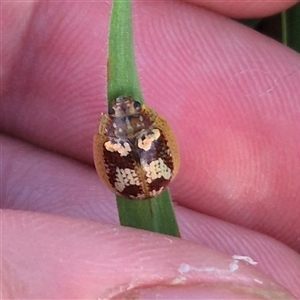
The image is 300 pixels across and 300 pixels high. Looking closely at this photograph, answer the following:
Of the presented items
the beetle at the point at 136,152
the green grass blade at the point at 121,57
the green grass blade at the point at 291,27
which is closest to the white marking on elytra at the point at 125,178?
the beetle at the point at 136,152

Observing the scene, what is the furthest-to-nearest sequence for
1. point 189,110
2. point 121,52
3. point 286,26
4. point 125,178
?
point 286,26, point 189,110, point 125,178, point 121,52

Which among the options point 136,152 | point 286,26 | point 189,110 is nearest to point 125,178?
point 136,152

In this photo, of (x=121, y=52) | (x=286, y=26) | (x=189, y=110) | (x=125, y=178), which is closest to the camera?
(x=121, y=52)

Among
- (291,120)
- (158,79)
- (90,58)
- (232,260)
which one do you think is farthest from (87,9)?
(232,260)

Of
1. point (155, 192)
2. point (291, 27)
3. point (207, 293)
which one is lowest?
point (207, 293)

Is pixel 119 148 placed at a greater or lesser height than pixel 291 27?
lesser

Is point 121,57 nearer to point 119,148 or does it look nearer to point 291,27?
point 119,148

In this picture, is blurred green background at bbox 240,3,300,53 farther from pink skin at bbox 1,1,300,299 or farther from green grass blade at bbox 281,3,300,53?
pink skin at bbox 1,1,300,299
